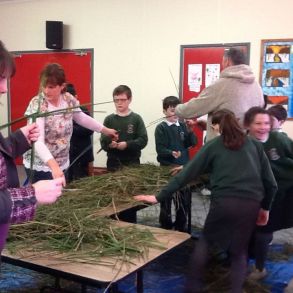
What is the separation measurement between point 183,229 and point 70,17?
4.15 meters

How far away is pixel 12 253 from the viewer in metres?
1.79

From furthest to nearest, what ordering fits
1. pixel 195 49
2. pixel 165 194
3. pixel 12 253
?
pixel 195 49, pixel 165 194, pixel 12 253

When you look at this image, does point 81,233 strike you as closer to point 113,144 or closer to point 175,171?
point 175,171

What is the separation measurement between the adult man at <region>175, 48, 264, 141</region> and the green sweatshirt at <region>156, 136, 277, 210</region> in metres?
0.53

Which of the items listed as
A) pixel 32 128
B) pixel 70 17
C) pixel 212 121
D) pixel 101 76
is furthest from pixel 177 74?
pixel 32 128

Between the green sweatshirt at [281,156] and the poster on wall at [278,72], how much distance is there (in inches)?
97.8

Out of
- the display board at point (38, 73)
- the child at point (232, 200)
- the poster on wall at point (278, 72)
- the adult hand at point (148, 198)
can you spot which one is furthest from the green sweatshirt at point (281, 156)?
the display board at point (38, 73)

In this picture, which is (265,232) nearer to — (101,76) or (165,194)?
Answer: (165,194)

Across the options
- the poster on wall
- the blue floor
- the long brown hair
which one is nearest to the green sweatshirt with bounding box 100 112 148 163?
the blue floor

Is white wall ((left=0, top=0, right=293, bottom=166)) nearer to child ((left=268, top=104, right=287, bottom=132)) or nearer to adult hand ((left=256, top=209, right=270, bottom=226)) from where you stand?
child ((left=268, top=104, right=287, bottom=132))

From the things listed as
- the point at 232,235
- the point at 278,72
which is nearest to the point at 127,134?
the point at 232,235

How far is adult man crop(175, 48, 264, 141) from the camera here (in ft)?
9.52

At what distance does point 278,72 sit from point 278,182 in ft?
9.04

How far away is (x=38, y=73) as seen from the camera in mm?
6910
